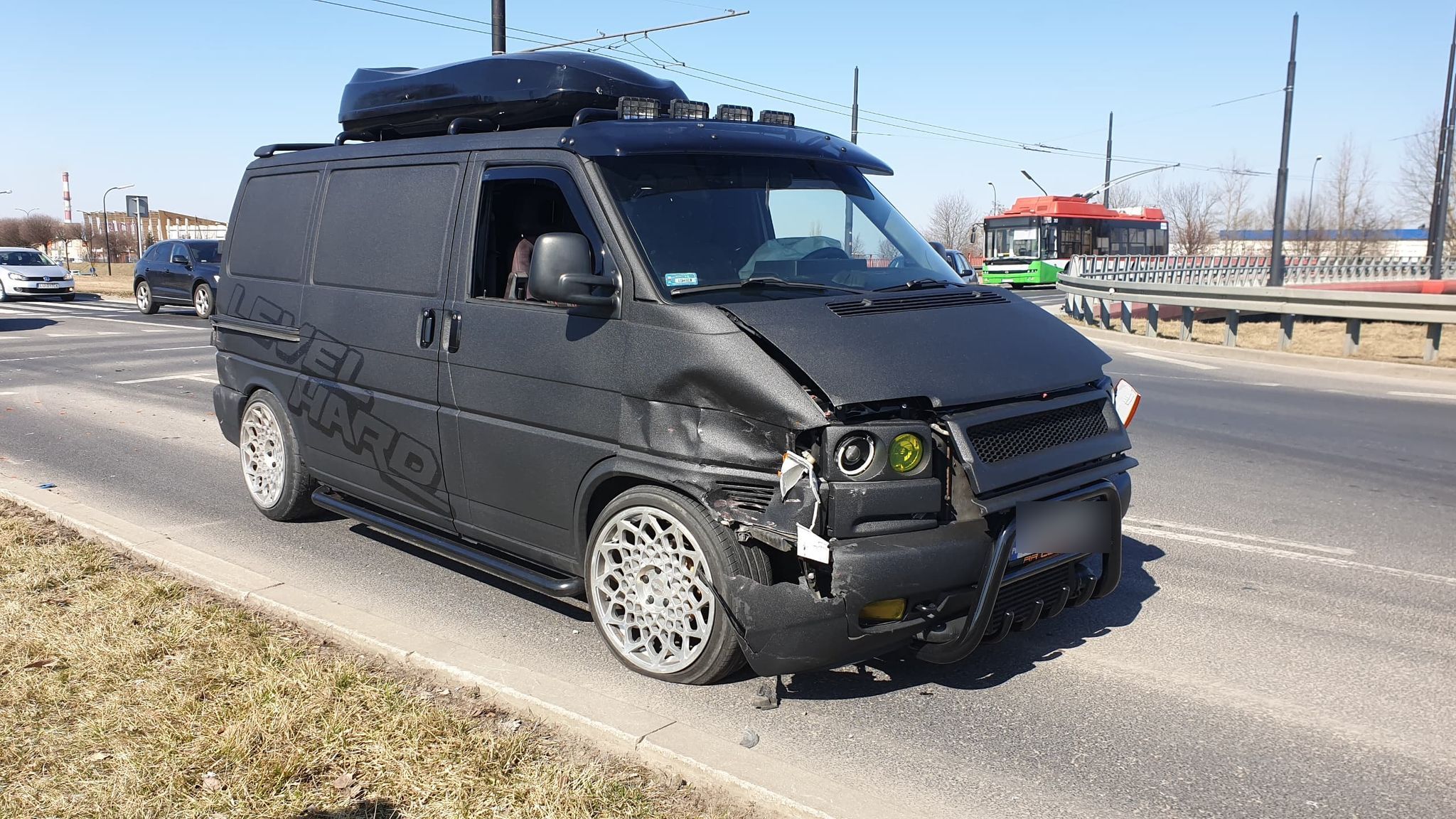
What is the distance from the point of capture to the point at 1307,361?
53.3 ft

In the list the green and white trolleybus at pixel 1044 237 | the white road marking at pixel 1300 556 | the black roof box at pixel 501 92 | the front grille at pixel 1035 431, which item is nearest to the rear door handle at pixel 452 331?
the black roof box at pixel 501 92

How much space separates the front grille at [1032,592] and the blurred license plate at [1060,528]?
83 mm

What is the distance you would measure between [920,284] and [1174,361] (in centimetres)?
1371

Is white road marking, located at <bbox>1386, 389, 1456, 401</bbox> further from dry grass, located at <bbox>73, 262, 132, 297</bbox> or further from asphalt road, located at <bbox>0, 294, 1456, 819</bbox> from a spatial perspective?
dry grass, located at <bbox>73, 262, 132, 297</bbox>

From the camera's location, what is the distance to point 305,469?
21.0 ft

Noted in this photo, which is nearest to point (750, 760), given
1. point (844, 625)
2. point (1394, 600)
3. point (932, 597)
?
point (844, 625)

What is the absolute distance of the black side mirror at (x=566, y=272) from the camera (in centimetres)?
421

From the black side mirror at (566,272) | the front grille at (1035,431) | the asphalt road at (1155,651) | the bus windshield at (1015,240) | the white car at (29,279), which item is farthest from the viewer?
the bus windshield at (1015,240)

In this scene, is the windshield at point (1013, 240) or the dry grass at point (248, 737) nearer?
the dry grass at point (248, 737)

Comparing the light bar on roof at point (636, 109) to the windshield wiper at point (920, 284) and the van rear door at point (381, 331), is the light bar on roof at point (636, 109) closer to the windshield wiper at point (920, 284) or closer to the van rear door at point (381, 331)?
the van rear door at point (381, 331)

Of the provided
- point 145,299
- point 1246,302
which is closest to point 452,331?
point 1246,302

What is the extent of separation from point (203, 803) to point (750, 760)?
65.8 inches

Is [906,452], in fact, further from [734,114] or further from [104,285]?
[104,285]

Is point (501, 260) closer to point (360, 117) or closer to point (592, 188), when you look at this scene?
point (592, 188)
